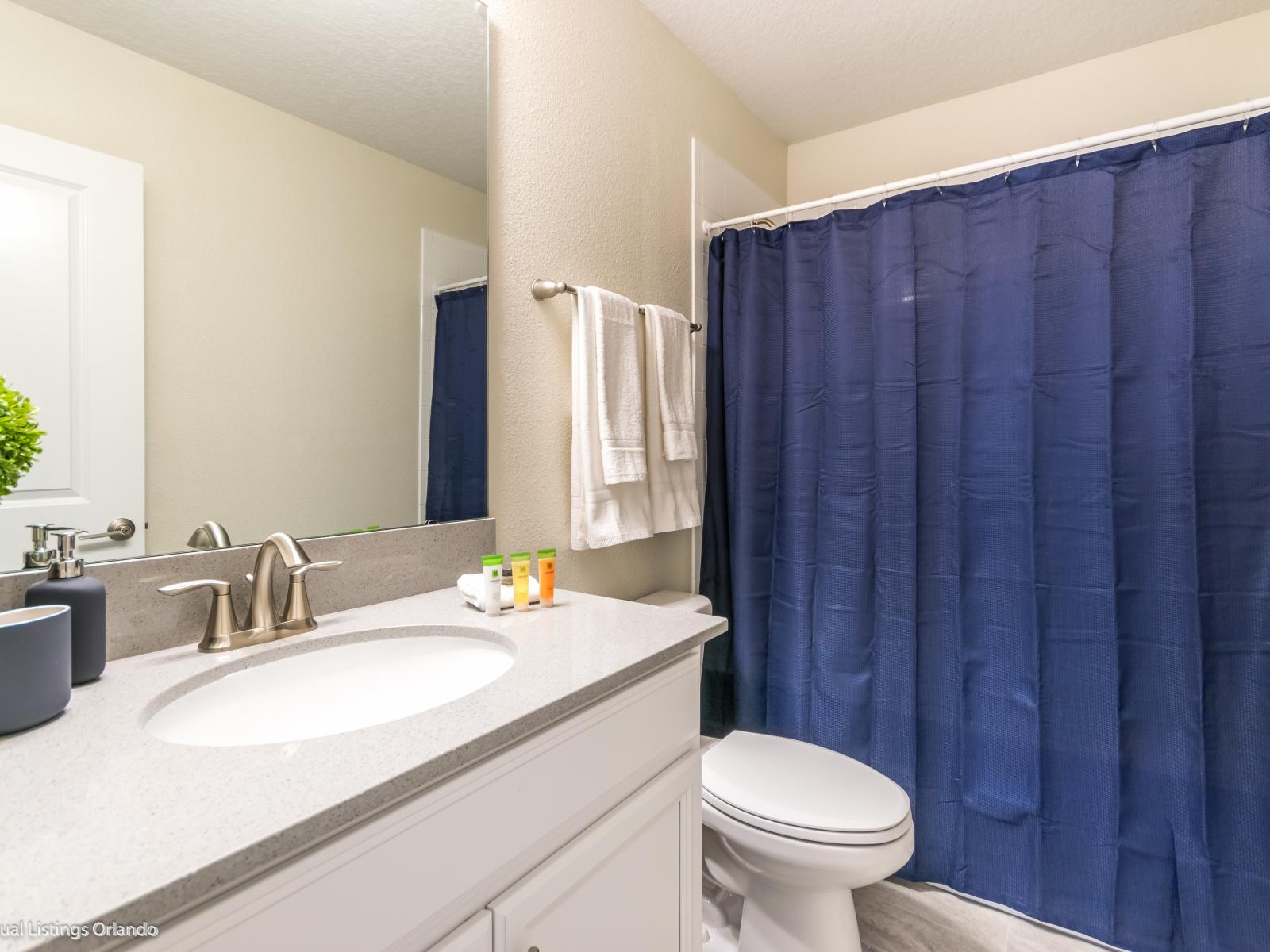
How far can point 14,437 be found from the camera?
27.0 inches

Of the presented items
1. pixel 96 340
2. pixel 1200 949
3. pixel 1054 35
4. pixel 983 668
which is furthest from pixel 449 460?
pixel 1054 35

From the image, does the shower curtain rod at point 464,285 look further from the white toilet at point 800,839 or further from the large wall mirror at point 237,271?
the white toilet at point 800,839

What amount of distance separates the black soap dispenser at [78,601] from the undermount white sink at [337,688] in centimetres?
10

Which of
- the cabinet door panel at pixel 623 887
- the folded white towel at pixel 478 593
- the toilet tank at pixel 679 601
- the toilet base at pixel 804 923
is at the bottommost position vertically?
the toilet base at pixel 804 923

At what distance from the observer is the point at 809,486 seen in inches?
70.2

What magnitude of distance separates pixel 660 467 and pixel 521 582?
2.13 ft

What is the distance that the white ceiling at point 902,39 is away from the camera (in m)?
1.72

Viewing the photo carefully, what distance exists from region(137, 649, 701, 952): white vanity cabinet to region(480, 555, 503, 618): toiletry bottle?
0.32m

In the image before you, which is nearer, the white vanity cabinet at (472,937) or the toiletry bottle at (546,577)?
the white vanity cabinet at (472,937)

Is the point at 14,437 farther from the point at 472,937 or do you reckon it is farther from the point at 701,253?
the point at 701,253

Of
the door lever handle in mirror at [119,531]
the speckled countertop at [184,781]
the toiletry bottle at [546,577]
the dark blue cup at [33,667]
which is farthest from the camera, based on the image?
the toiletry bottle at [546,577]

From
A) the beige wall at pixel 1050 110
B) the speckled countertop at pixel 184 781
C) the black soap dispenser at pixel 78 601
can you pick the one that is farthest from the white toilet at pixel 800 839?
the beige wall at pixel 1050 110

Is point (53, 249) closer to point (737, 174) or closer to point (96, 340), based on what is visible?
point (96, 340)

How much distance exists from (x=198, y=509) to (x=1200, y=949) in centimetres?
213
